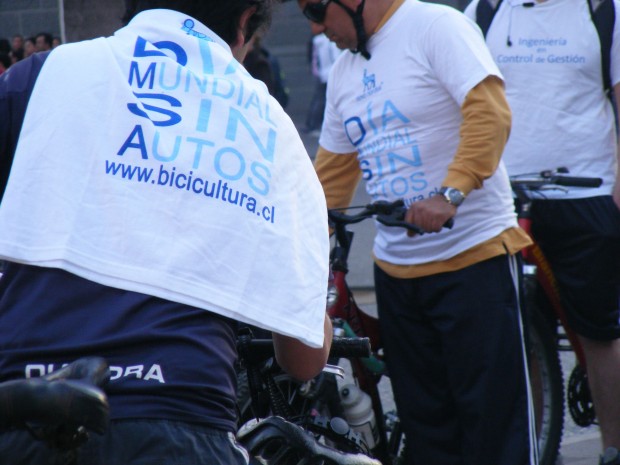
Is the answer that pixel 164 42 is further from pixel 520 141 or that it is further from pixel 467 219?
pixel 520 141

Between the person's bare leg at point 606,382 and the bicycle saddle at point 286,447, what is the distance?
8.25ft

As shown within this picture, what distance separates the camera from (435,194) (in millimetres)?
3559

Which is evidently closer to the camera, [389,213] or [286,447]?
[286,447]

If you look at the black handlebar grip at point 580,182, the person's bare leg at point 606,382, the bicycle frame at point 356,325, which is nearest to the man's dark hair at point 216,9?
the bicycle frame at point 356,325

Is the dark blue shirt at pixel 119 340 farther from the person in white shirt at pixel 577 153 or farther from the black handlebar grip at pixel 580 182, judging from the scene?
the person in white shirt at pixel 577 153

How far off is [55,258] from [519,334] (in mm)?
2317

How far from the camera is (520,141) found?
4.50 metres

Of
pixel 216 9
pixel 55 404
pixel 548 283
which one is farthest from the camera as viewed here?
pixel 548 283

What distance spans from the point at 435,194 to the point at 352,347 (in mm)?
1201

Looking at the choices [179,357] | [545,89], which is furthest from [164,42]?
[545,89]

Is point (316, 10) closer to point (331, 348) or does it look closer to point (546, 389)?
point (331, 348)

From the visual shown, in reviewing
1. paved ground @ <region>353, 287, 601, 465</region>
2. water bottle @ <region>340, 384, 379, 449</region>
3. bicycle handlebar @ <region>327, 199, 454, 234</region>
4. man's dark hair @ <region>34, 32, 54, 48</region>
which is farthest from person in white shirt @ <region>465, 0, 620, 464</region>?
man's dark hair @ <region>34, 32, 54, 48</region>

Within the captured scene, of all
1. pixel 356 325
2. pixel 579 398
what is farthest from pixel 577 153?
pixel 356 325

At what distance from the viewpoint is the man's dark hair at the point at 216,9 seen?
196 cm
